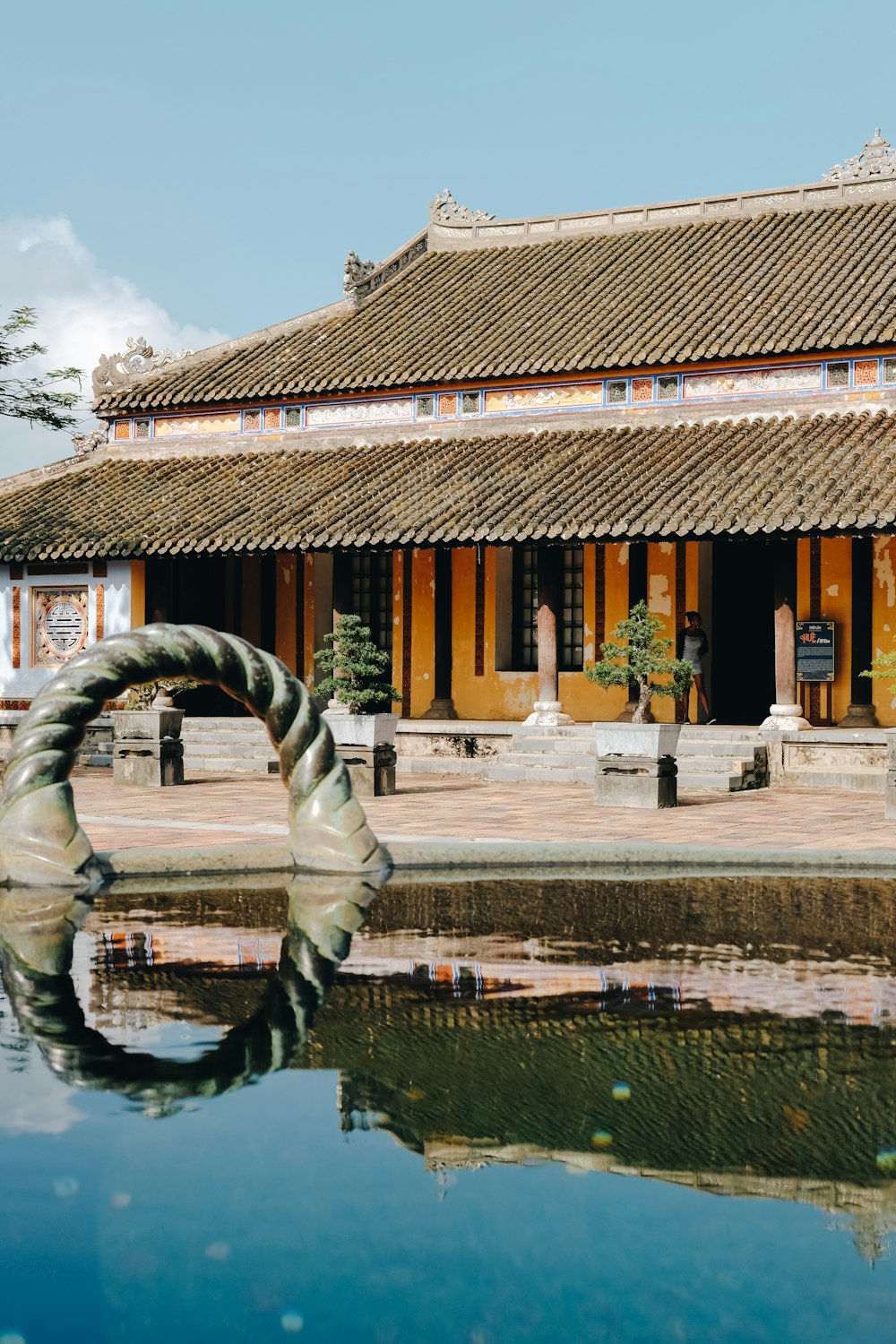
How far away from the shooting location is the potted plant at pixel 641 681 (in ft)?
45.3

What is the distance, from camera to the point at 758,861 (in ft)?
30.4

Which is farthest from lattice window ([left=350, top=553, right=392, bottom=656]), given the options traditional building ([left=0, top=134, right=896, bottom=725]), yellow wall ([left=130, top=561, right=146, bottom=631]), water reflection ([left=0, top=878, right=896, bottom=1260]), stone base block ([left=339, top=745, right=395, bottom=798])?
water reflection ([left=0, top=878, right=896, bottom=1260])

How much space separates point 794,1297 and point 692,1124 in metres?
0.99

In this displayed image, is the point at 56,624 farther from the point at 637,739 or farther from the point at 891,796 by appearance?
the point at 891,796

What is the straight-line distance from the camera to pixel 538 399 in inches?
788

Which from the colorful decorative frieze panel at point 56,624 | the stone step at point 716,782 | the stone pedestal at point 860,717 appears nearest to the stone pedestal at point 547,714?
the stone step at point 716,782

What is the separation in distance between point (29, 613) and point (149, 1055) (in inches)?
691

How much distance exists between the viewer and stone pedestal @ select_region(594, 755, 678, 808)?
44.7 ft

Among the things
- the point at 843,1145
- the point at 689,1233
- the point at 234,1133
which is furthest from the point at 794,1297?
the point at 234,1133

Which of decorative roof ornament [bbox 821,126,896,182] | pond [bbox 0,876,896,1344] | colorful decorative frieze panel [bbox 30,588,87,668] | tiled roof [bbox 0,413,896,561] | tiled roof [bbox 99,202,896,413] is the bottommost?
pond [bbox 0,876,896,1344]

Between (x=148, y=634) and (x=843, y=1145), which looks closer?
(x=843, y=1145)

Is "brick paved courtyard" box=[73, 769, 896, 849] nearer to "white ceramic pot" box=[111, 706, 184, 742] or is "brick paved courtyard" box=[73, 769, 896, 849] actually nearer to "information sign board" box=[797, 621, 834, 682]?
"white ceramic pot" box=[111, 706, 184, 742]

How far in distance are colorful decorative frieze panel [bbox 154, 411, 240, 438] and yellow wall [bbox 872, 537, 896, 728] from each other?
32.1ft

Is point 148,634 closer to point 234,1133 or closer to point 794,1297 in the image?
point 234,1133
